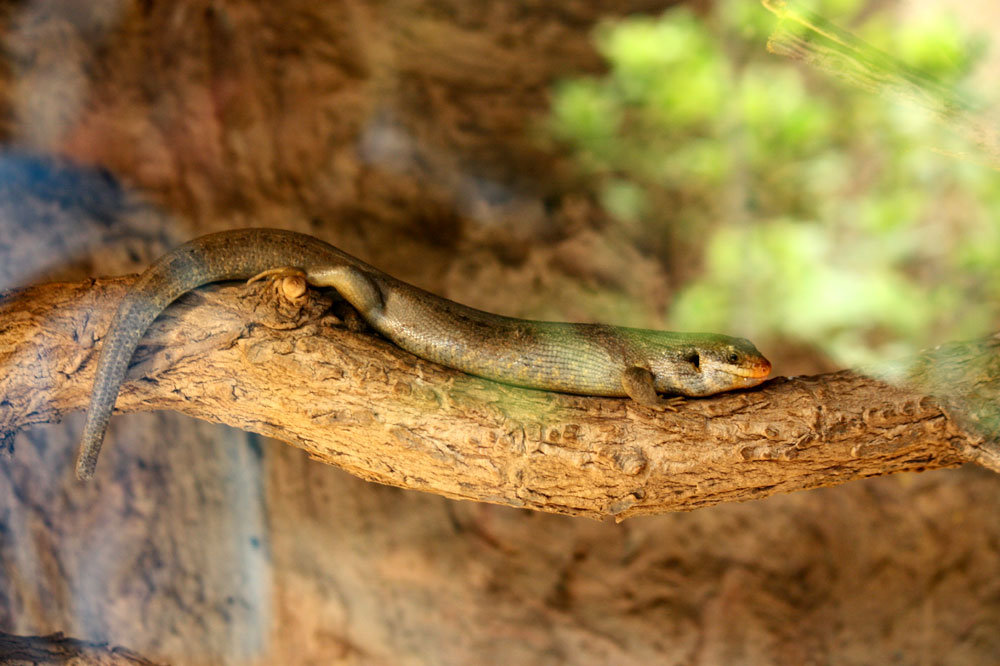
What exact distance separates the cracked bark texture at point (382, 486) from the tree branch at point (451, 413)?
1.67 meters

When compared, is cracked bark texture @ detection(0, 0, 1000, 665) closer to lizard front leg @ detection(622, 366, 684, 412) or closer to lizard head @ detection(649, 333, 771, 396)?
lizard head @ detection(649, 333, 771, 396)

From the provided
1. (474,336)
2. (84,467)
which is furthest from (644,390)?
(84,467)

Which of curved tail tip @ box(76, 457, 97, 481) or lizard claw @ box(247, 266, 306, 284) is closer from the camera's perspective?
curved tail tip @ box(76, 457, 97, 481)

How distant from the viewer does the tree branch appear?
2680mm

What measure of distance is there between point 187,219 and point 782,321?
164 inches

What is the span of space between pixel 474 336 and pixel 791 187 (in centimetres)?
298

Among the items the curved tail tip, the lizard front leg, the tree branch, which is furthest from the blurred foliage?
the curved tail tip

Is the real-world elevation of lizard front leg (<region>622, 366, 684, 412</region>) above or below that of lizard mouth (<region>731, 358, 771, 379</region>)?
below

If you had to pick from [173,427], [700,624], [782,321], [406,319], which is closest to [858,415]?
[406,319]

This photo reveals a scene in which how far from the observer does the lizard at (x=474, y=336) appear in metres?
2.83

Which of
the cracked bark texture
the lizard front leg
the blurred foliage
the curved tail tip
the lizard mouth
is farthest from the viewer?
the blurred foliage

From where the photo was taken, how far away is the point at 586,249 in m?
5.19

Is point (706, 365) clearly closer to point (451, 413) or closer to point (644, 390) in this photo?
point (644, 390)

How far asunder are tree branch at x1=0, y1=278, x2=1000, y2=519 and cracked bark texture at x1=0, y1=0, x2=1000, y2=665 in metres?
1.67
